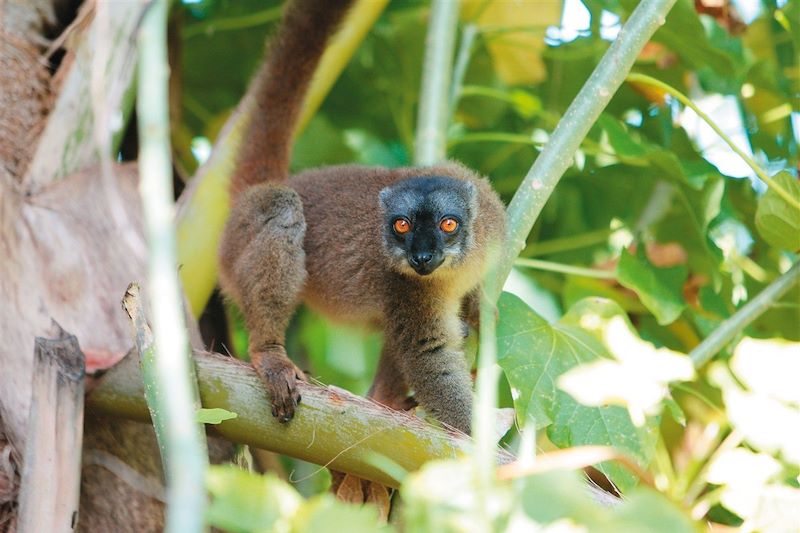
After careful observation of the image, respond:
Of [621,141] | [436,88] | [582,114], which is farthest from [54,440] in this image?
[621,141]

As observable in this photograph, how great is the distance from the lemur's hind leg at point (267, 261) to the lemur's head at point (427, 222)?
1.49ft

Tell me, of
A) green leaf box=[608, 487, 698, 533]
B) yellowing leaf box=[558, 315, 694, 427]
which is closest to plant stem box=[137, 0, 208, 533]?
green leaf box=[608, 487, 698, 533]

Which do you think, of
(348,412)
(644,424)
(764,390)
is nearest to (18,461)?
(348,412)

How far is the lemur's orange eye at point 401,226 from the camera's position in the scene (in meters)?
4.41

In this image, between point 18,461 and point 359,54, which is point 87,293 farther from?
point 359,54

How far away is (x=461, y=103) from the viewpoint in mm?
6672

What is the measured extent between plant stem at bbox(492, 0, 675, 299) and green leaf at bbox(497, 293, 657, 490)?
24 centimetres

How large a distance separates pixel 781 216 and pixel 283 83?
100 inches

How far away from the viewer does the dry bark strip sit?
10.7ft

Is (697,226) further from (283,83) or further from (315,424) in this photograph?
(315,424)

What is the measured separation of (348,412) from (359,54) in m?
3.99

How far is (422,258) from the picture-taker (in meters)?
4.27

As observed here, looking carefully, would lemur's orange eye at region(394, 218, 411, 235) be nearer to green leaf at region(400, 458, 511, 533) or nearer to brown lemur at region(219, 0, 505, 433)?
brown lemur at region(219, 0, 505, 433)

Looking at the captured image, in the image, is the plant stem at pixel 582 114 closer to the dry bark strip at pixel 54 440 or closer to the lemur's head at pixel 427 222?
the lemur's head at pixel 427 222
